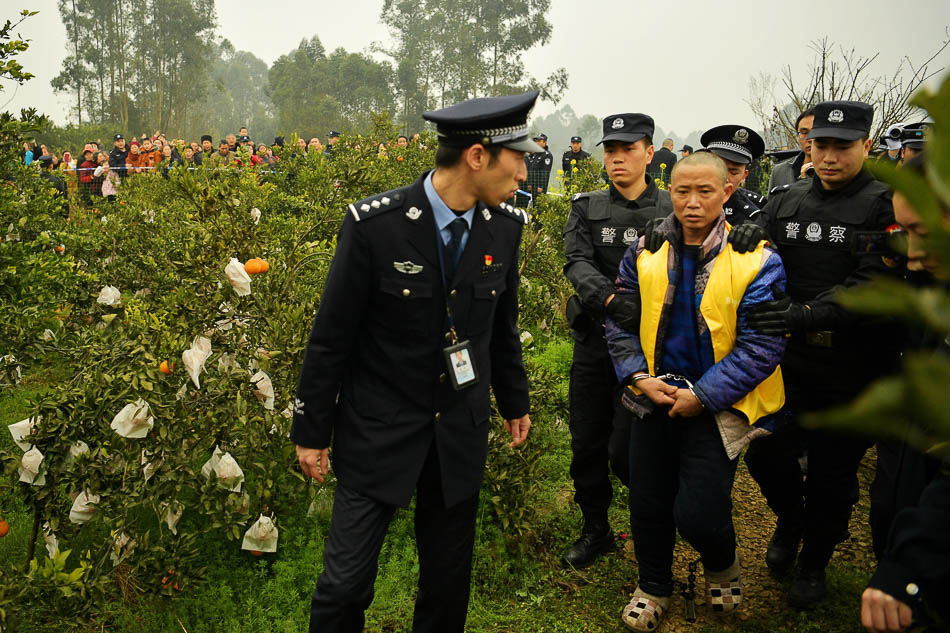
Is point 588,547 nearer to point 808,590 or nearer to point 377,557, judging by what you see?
point 808,590

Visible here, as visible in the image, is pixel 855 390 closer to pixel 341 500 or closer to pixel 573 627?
pixel 573 627

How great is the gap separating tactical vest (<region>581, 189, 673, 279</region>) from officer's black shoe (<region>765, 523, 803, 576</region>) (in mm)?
1556

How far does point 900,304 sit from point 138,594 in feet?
11.5

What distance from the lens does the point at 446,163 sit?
2408mm

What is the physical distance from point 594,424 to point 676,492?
0.60 meters

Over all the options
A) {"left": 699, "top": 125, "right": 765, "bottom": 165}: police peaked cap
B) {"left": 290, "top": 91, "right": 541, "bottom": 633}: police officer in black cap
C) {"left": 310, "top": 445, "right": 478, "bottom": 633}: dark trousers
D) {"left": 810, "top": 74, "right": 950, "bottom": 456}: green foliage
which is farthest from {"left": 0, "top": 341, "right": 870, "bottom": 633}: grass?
{"left": 810, "top": 74, "right": 950, "bottom": 456}: green foliage

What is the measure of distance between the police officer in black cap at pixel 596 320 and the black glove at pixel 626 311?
1.22 ft

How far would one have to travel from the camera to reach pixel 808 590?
11.1ft

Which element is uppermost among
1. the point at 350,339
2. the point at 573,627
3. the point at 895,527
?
the point at 350,339

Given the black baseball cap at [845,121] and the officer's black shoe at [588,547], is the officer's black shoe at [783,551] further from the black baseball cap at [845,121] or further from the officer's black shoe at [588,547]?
the black baseball cap at [845,121]

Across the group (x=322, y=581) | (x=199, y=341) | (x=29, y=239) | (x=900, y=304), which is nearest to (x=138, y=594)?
(x=199, y=341)

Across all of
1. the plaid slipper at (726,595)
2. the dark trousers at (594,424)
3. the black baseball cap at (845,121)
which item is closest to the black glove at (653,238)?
the dark trousers at (594,424)

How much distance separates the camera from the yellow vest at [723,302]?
9.48 feet

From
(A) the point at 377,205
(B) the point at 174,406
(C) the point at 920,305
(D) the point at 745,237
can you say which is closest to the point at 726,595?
(D) the point at 745,237
